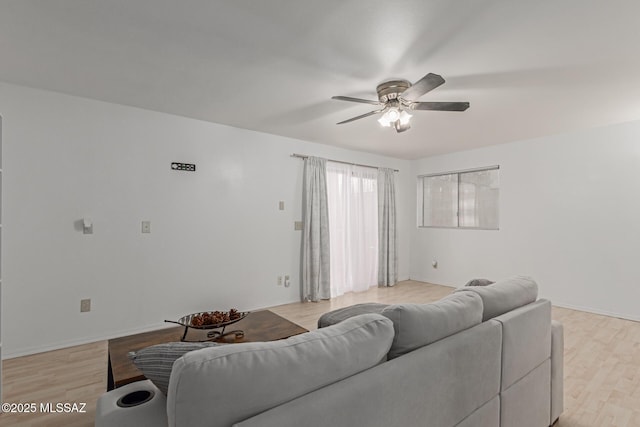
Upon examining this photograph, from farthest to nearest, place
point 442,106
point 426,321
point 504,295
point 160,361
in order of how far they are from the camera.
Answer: point 442,106 → point 504,295 → point 426,321 → point 160,361

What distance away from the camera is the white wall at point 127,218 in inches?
111

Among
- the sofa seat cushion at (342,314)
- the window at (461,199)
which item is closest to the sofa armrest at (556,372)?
the sofa seat cushion at (342,314)

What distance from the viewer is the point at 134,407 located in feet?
3.37

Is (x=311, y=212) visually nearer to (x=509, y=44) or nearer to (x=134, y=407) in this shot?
(x=509, y=44)

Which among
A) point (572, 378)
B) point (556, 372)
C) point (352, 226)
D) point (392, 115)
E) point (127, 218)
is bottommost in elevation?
point (572, 378)

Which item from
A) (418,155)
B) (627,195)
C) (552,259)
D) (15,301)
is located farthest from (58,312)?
(627,195)

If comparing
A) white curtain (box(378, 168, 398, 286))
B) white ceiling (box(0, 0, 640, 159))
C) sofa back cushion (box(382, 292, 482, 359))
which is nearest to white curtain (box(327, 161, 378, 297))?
white curtain (box(378, 168, 398, 286))

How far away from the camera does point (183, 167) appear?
3.62 metres

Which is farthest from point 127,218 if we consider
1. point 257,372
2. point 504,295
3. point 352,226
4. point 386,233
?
point 386,233

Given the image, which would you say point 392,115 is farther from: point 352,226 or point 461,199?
point 461,199

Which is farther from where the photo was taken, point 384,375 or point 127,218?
point 127,218

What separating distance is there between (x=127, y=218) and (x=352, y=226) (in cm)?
321

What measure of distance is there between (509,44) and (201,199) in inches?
130

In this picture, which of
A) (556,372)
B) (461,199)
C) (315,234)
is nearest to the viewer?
(556,372)
